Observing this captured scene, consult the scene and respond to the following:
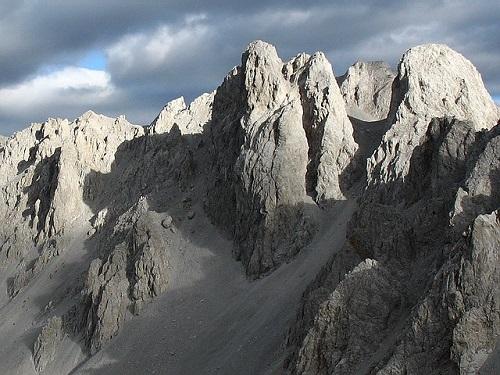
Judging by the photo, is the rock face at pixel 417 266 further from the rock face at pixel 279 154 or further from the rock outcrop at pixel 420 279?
the rock face at pixel 279 154

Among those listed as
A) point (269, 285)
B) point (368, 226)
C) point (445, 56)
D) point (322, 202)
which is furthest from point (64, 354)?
point (445, 56)

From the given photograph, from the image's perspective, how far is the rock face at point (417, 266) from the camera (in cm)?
2108

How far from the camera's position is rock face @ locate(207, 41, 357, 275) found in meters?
41.5

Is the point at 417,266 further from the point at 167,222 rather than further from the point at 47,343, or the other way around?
the point at 47,343

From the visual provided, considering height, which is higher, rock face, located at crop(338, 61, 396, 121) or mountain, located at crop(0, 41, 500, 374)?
rock face, located at crop(338, 61, 396, 121)

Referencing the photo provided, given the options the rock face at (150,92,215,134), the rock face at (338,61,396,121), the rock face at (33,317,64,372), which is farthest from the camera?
the rock face at (150,92,215,134)

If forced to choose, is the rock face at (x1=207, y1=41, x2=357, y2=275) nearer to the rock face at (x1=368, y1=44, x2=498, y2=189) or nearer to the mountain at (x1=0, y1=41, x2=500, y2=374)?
the mountain at (x1=0, y1=41, x2=500, y2=374)

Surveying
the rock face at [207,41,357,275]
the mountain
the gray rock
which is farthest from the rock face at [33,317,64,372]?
the rock face at [207,41,357,275]

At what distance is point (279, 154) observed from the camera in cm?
4212

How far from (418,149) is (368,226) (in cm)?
601

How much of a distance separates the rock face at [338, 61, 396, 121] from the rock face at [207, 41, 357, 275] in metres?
4.80

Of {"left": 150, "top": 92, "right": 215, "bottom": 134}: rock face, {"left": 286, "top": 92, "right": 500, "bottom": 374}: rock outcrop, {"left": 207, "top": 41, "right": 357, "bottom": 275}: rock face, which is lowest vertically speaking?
{"left": 286, "top": 92, "right": 500, "bottom": 374}: rock outcrop

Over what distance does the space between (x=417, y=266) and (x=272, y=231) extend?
14.6m

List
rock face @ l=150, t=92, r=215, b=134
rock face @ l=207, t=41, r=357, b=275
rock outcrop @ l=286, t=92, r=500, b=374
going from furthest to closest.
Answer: rock face @ l=150, t=92, r=215, b=134, rock face @ l=207, t=41, r=357, b=275, rock outcrop @ l=286, t=92, r=500, b=374
